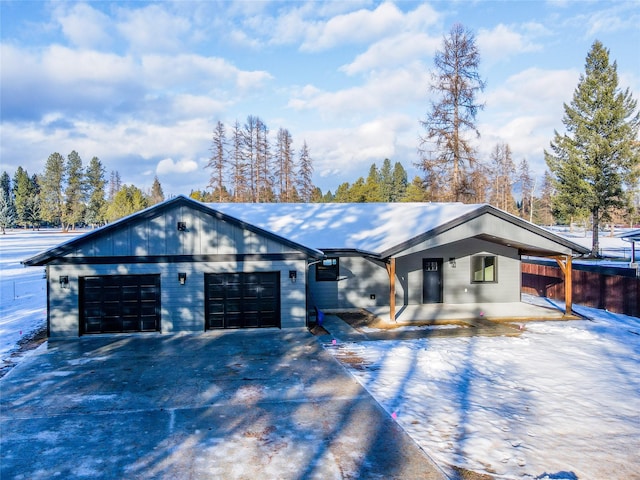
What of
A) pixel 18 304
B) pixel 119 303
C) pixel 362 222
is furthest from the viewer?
pixel 362 222

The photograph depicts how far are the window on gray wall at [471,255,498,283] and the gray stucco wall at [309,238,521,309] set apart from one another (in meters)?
0.16

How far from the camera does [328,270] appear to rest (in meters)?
16.6

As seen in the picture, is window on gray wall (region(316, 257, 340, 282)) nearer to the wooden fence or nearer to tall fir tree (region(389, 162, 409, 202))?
the wooden fence

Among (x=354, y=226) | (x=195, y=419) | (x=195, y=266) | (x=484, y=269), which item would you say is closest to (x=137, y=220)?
(x=195, y=266)

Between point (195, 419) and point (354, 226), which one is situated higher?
point (354, 226)

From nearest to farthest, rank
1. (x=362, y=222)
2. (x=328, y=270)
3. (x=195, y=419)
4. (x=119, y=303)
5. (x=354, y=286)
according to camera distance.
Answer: (x=195, y=419) < (x=119, y=303) < (x=328, y=270) < (x=354, y=286) < (x=362, y=222)

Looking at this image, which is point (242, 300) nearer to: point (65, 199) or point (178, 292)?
point (178, 292)

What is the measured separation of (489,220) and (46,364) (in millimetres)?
13242

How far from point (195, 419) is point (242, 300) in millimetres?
6445

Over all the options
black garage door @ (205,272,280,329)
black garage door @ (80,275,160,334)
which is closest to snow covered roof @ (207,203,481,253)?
black garage door @ (205,272,280,329)

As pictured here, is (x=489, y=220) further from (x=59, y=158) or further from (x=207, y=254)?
(x=59, y=158)

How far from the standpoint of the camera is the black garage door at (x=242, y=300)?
43.6 ft

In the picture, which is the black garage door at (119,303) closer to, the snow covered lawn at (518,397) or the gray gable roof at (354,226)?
the gray gable roof at (354,226)

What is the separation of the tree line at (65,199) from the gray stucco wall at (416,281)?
176ft
